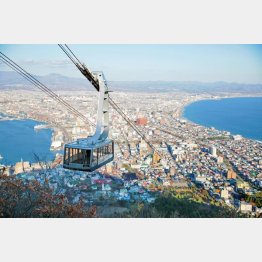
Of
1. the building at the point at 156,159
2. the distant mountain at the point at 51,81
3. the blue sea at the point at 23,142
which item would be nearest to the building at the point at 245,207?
the building at the point at 156,159

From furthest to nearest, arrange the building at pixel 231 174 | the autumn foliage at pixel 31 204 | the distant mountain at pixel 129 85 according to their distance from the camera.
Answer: the distant mountain at pixel 129 85, the building at pixel 231 174, the autumn foliage at pixel 31 204

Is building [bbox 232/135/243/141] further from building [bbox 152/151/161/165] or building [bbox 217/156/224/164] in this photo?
building [bbox 152/151/161/165]

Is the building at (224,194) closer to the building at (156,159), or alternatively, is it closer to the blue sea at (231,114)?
the building at (156,159)

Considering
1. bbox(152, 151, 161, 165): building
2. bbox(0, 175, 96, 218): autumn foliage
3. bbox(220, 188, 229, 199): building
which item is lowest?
bbox(220, 188, 229, 199): building

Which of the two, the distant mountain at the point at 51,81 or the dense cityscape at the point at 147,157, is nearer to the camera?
the dense cityscape at the point at 147,157

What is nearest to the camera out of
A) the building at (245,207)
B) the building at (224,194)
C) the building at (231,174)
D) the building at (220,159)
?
the building at (245,207)

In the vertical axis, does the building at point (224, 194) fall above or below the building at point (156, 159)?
below

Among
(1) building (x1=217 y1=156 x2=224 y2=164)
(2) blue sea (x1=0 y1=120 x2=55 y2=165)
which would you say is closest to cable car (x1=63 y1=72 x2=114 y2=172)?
(2) blue sea (x1=0 y1=120 x2=55 y2=165)

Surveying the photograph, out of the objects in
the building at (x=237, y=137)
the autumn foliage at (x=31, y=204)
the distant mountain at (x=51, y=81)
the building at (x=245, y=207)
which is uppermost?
the distant mountain at (x=51, y=81)

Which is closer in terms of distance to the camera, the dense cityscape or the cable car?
the cable car
